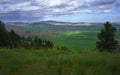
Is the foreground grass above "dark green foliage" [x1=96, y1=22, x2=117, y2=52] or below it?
above

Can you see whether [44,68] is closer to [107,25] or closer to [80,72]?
[80,72]

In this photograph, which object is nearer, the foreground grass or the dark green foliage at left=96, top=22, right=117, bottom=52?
the foreground grass

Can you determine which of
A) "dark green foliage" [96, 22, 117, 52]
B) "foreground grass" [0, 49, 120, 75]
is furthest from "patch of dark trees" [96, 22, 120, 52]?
"foreground grass" [0, 49, 120, 75]

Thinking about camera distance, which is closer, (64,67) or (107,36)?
(64,67)

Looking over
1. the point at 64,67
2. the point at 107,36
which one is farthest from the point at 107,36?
the point at 64,67

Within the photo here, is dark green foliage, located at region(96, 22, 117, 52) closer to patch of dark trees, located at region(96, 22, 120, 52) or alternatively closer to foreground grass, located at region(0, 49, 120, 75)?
patch of dark trees, located at region(96, 22, 120, 52)

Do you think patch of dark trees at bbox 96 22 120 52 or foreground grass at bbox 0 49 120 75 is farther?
patch of dark trees at bbox 96 22 120 52

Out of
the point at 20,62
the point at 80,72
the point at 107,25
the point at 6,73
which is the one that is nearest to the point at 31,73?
the point at 6,73

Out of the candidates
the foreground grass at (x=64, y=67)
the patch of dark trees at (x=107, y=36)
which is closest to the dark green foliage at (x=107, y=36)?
the patch of dark trees at (x=107, y=36)

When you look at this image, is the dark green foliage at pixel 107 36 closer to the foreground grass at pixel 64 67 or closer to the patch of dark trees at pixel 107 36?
the patch of dark trees at pixel 107 36

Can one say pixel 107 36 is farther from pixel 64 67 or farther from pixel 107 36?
pixel 64 67

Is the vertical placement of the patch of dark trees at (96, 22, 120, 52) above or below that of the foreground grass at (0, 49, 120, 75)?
below

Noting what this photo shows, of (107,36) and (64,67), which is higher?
(64,67)

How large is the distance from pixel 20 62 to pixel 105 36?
1465 inches
